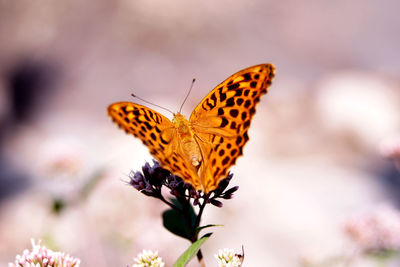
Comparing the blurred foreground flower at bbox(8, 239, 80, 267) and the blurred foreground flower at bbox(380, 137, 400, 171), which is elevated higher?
the blurred foreground flower at bbox(380, 137, 400, 171)

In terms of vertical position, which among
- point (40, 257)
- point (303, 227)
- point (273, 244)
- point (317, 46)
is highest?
point (317, 46)

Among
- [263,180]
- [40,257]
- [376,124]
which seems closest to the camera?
[40,257]

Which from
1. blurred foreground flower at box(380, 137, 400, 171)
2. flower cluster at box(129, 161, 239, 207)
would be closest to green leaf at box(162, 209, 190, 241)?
flower cluster at box(129, 161, 239, 207)

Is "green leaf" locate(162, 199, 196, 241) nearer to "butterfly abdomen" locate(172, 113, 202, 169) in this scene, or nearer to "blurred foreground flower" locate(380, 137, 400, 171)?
"butterfly abdomen" locate(172, 113, 202, 169)

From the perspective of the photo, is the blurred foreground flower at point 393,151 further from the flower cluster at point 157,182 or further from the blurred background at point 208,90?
the flower cluster at point 157,182

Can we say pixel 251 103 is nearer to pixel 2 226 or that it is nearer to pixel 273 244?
pixel 273 244

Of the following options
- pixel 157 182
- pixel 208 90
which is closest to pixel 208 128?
pixel 157 182

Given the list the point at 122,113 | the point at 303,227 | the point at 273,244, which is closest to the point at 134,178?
the point at 122,113
